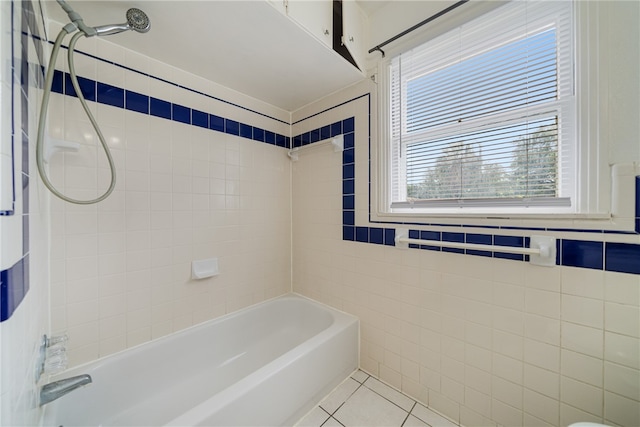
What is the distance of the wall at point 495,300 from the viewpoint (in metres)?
0.88

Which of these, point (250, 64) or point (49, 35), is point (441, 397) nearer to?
point (250, 64)

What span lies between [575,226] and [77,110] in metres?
2.35

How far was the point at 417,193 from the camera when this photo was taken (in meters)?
1.48

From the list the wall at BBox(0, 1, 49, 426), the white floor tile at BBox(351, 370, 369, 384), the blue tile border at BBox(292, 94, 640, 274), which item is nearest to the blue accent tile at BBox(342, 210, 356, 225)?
the blue tile border at BBox(292, 94, 640, 274)

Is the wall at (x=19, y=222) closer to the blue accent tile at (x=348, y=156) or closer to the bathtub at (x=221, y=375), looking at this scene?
the bathtub at (x=221, y=375)

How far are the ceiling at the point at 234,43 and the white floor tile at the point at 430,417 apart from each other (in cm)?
212

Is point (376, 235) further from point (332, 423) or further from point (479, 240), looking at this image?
point (332, 423)

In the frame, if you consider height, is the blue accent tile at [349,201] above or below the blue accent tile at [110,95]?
below

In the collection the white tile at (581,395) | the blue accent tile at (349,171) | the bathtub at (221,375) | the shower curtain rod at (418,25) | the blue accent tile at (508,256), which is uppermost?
the shower curtain rod at (418,25)

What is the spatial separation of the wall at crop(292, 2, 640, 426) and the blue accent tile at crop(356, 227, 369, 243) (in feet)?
0.03

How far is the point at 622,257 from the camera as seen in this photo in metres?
0.88

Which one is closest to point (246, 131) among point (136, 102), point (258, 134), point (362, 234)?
point (258, 134)

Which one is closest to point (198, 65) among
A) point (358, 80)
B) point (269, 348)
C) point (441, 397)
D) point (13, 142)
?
point (358, 80)

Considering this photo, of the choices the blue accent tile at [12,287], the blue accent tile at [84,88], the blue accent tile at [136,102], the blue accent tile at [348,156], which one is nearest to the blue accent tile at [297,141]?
the blue accent tile at [348,156]
